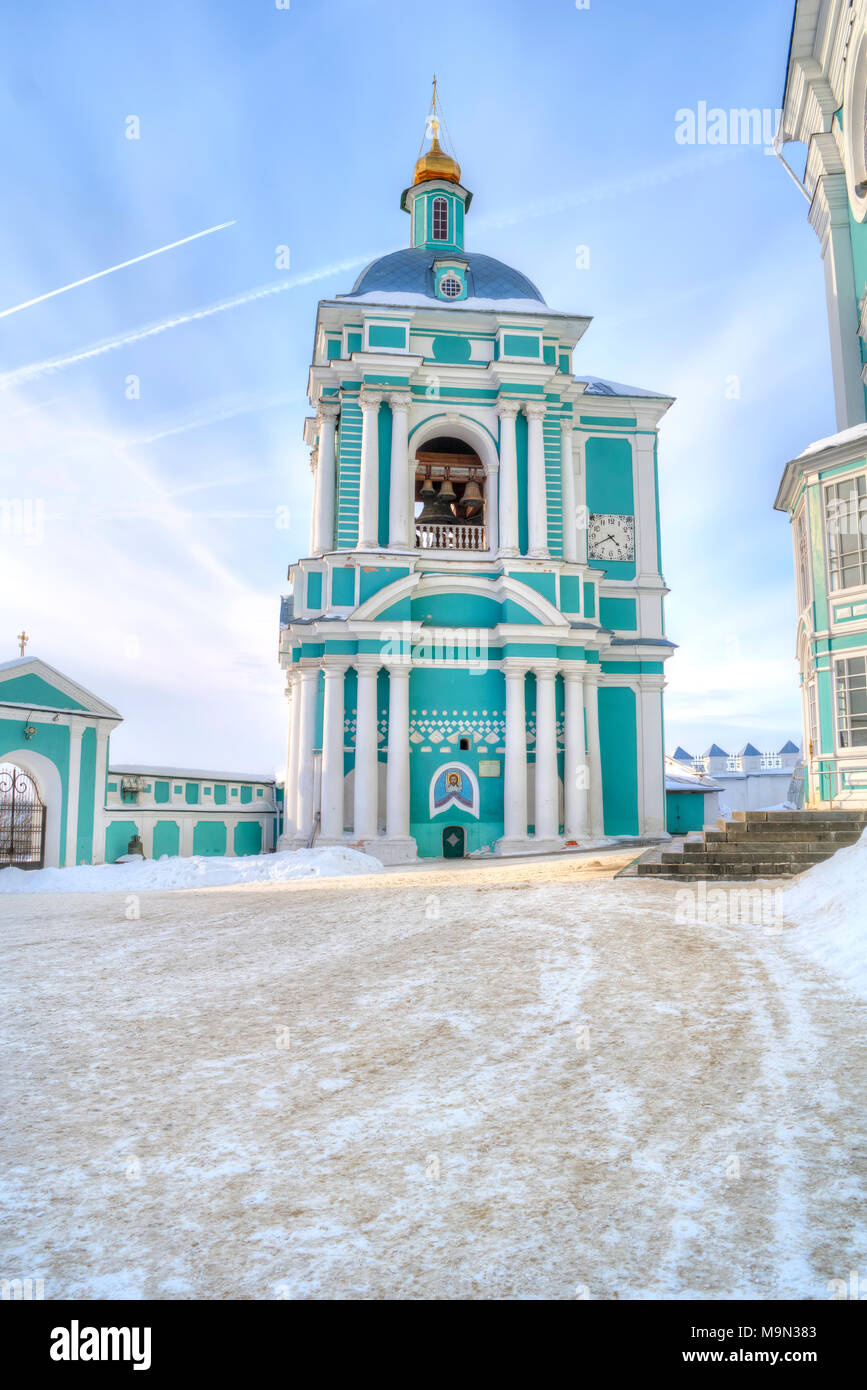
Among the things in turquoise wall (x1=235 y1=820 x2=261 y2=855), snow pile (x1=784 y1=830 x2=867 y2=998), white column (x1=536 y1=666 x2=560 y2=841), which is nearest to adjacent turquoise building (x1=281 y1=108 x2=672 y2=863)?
white column (x1=536 y1=666 x2=560 y2=841)

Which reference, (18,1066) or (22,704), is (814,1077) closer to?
(18,1066)

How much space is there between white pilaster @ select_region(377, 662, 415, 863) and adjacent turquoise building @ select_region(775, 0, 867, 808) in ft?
33.4

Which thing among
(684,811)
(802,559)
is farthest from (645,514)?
(802,559)

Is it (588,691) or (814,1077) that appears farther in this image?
(588,691)

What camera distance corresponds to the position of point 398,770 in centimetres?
2266

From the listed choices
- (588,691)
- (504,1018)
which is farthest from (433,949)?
(588,691)

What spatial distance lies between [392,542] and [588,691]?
685 cm

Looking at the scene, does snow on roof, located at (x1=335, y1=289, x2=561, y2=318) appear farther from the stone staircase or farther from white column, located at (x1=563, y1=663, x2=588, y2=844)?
the stone staircase

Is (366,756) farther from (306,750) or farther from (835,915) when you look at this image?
(835,915)

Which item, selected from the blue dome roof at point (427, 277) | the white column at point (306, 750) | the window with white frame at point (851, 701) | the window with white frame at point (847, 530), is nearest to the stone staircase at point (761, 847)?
the window with white frame at point (851, 701)

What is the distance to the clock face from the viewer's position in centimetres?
2758

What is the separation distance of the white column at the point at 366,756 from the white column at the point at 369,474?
3638 mm

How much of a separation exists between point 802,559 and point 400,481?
12117mm
